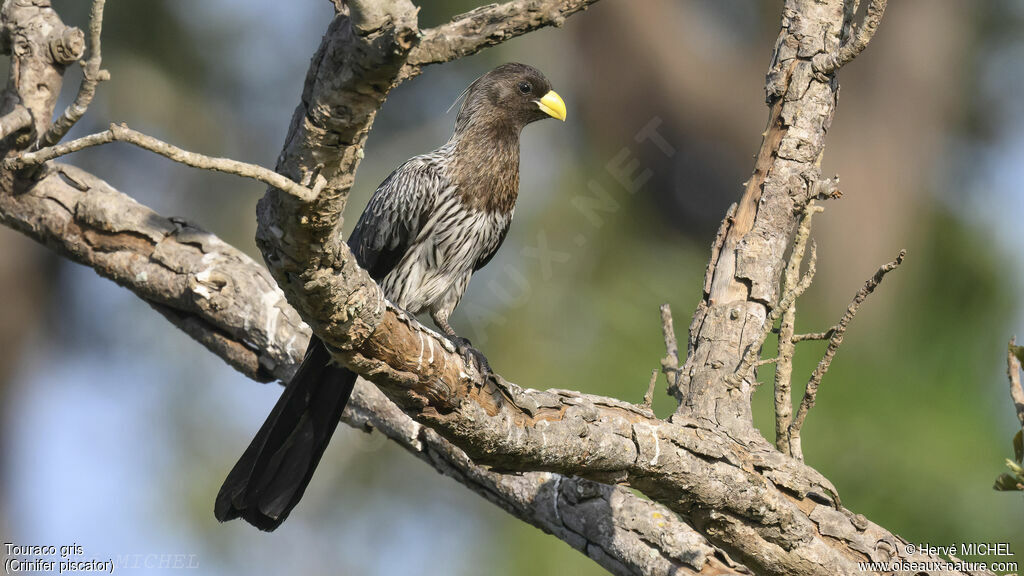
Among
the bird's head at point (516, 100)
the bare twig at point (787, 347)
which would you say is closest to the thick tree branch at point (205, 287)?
the bare twig at point (787, 347)

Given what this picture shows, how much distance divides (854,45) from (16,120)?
2.88 m

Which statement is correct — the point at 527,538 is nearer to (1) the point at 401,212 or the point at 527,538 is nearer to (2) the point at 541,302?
(2) the point at 541,302

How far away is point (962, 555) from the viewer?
3584 mm

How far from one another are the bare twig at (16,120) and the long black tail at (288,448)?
54.3 inches

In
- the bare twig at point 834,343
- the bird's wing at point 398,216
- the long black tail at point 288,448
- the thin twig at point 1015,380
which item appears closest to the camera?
the thin twig at point 1015,380

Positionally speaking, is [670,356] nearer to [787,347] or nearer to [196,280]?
[787,347]

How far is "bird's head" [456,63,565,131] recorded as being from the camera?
396cm

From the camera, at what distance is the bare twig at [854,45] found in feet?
7.62

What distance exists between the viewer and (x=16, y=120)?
10.9 feet

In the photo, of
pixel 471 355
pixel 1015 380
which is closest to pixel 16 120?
pixel 471 355

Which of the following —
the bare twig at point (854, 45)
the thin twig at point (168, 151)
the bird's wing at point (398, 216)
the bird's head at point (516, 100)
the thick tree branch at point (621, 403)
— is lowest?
the thin twig at point (168, 151)

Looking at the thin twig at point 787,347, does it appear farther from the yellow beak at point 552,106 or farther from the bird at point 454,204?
the yellow beak at point 552,106

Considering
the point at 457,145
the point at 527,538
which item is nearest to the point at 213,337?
the point at 457,145

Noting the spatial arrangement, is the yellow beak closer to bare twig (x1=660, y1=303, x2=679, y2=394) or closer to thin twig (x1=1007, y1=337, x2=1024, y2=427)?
bare twig (x1=660, y1=303, x2=679, y2=394)
